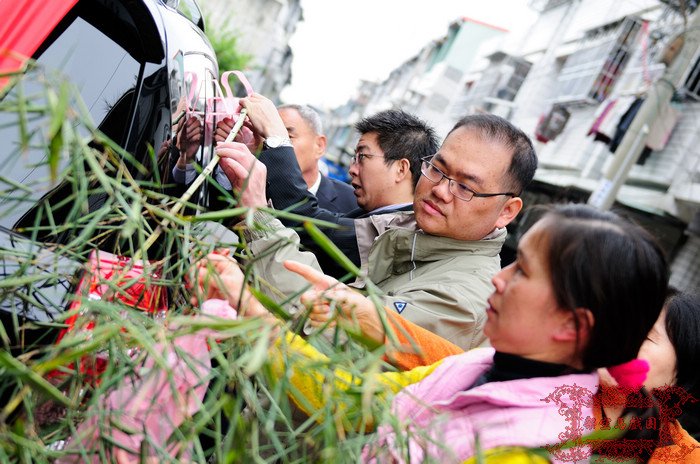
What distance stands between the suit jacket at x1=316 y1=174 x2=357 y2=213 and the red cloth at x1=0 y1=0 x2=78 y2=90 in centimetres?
228

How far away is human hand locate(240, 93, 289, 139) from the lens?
259 cm

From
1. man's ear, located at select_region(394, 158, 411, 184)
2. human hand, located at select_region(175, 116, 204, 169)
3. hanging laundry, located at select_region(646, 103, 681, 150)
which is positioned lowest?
human hand, located at select_region(175, 116, 204, 169)

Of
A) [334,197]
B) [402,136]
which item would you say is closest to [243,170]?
[402,136]

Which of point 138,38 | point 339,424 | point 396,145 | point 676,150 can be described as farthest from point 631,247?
point 676,150

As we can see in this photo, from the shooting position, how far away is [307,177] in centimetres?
423

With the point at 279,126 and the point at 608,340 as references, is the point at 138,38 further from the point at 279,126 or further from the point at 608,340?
the point at 608,340

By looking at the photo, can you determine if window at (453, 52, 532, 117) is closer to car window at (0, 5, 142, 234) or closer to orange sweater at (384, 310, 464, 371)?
car window at (0, 5, 142, 234)

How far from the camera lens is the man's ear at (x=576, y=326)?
4.48 ft

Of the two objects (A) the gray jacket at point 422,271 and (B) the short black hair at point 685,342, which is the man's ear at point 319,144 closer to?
(A) the gray jacket at point 422,271

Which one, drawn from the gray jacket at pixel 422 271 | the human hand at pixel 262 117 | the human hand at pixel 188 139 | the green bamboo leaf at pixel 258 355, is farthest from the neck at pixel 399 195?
the green bamboo leaf at pixel 258 355

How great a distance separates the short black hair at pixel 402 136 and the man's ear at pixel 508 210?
779 millimetres

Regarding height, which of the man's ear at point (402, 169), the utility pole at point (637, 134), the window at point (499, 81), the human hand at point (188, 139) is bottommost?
the human hand at point (188, 139)

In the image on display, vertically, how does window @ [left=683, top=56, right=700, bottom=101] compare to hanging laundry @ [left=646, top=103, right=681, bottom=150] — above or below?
above

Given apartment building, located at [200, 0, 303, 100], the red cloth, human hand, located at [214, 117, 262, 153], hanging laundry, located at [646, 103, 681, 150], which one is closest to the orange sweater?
human hand, located at [214, 117, 262, 153]
